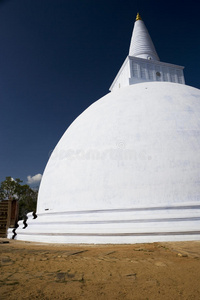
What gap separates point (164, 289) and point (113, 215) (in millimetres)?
3664

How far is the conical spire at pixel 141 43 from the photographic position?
14.7m

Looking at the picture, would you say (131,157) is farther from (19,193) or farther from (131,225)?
(19,193)

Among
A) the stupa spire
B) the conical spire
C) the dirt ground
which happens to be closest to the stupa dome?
the dirt ground

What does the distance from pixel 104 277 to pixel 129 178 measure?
3640 millimetres

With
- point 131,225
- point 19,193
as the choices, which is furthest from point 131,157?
point 19,193

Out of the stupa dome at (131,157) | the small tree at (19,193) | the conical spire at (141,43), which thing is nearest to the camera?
the stupa dome at (131,157)

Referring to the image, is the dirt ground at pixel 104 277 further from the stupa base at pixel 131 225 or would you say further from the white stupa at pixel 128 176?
the white stupa at pixel 128 176

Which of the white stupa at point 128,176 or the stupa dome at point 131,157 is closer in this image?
the white stupa at point 128,176

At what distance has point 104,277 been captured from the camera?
2.69 m

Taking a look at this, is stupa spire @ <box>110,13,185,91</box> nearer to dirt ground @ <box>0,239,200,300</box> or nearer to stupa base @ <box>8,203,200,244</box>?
stupa base @ <box>8,203,200,244</box>

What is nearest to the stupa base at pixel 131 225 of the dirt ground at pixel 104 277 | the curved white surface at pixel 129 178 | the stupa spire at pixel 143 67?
the curved white surface at pixel 129 178

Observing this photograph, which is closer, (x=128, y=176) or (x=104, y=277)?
(x=104, y=277)

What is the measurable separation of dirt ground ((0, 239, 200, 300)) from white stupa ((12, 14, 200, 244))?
72.4 inches

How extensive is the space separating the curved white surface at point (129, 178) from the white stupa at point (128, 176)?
3 centimetres
